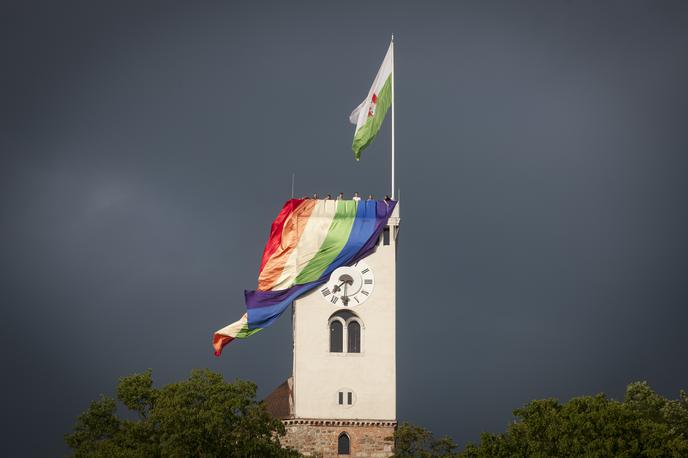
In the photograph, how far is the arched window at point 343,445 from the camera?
340 feet

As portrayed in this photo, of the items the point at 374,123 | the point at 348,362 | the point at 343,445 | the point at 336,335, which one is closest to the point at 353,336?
the point at 336,335

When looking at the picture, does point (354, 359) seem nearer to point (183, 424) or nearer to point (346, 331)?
point (346, 331)

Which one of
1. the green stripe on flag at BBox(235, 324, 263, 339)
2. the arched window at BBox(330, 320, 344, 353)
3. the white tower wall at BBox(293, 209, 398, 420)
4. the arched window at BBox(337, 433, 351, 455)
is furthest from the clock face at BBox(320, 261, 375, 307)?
the arched window at BBox(337, 433, 351, 455)

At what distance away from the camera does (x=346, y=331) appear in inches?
→ 4141

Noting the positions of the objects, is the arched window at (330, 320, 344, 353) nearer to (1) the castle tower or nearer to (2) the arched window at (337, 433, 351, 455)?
(1) the castle tower

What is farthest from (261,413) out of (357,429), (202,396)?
(357,429)

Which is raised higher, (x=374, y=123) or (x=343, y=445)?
(x=374, y=123)

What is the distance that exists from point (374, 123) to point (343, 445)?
18.1 m

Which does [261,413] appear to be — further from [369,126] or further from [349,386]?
[369,126]

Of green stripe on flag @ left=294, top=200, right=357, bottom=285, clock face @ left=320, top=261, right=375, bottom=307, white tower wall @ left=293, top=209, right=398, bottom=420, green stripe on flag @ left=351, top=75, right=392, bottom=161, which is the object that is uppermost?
green stripe on flag @ left=351, top=75, right=392, bottom=161

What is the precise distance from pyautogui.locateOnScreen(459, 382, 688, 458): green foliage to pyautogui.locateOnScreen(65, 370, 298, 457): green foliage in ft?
34.6

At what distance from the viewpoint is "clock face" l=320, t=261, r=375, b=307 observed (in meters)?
105

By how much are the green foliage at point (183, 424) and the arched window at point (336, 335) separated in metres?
8.91

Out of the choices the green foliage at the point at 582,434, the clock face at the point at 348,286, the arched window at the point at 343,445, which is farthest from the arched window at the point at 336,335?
the green foliage at the point at 582,434
